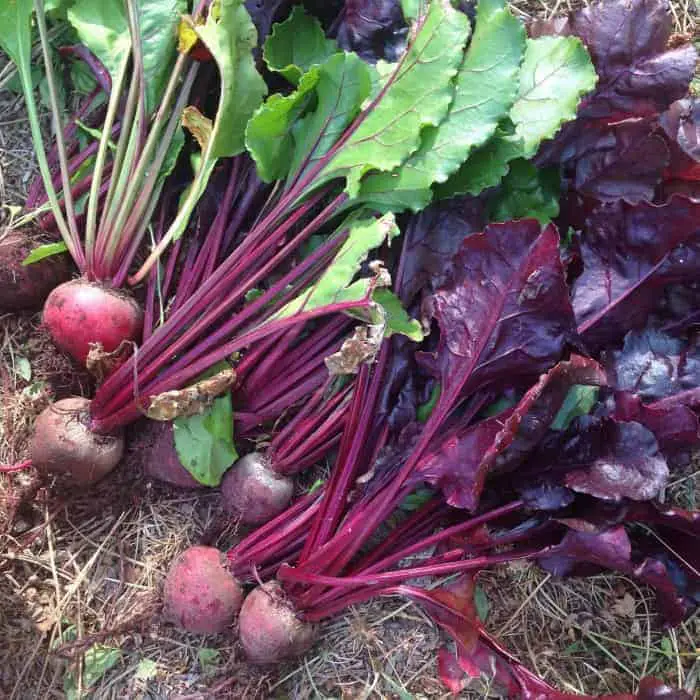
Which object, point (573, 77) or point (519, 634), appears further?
point (519, 634)

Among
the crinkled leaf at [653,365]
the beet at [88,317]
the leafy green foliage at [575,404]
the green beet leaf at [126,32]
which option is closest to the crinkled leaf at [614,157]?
the crinkled leaf at [653,365]

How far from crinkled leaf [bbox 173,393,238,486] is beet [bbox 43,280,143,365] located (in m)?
0.30

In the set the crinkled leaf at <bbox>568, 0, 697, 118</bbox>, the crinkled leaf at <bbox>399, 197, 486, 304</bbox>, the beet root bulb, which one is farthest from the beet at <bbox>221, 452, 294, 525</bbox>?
the crinkled leaf at <bbox>568, 0, 697, 118</bbox>

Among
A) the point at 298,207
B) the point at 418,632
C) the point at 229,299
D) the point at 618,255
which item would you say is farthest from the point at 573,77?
the point at 418,632

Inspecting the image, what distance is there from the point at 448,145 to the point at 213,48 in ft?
2.10

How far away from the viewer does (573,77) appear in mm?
1841

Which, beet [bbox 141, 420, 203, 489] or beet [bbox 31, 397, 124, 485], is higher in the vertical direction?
beet [bbox 31, 397, 124, 485]

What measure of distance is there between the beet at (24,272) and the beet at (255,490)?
0.77m

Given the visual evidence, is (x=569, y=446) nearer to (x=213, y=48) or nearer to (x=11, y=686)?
(x=213, y=48)

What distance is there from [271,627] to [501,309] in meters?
1.02

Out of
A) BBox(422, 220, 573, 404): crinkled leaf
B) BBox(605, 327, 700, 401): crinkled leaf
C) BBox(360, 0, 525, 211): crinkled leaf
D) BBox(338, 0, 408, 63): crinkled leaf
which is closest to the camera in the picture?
BBox(422, 220, 573, 404): crinkled leaf

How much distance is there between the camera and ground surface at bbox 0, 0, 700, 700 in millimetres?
2025

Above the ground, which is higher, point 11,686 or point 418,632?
point 11,686

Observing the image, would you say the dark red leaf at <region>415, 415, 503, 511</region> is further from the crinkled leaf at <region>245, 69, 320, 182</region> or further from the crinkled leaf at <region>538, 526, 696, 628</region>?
the crinkled leaf at <region>245, 69, 320, 182</region>
